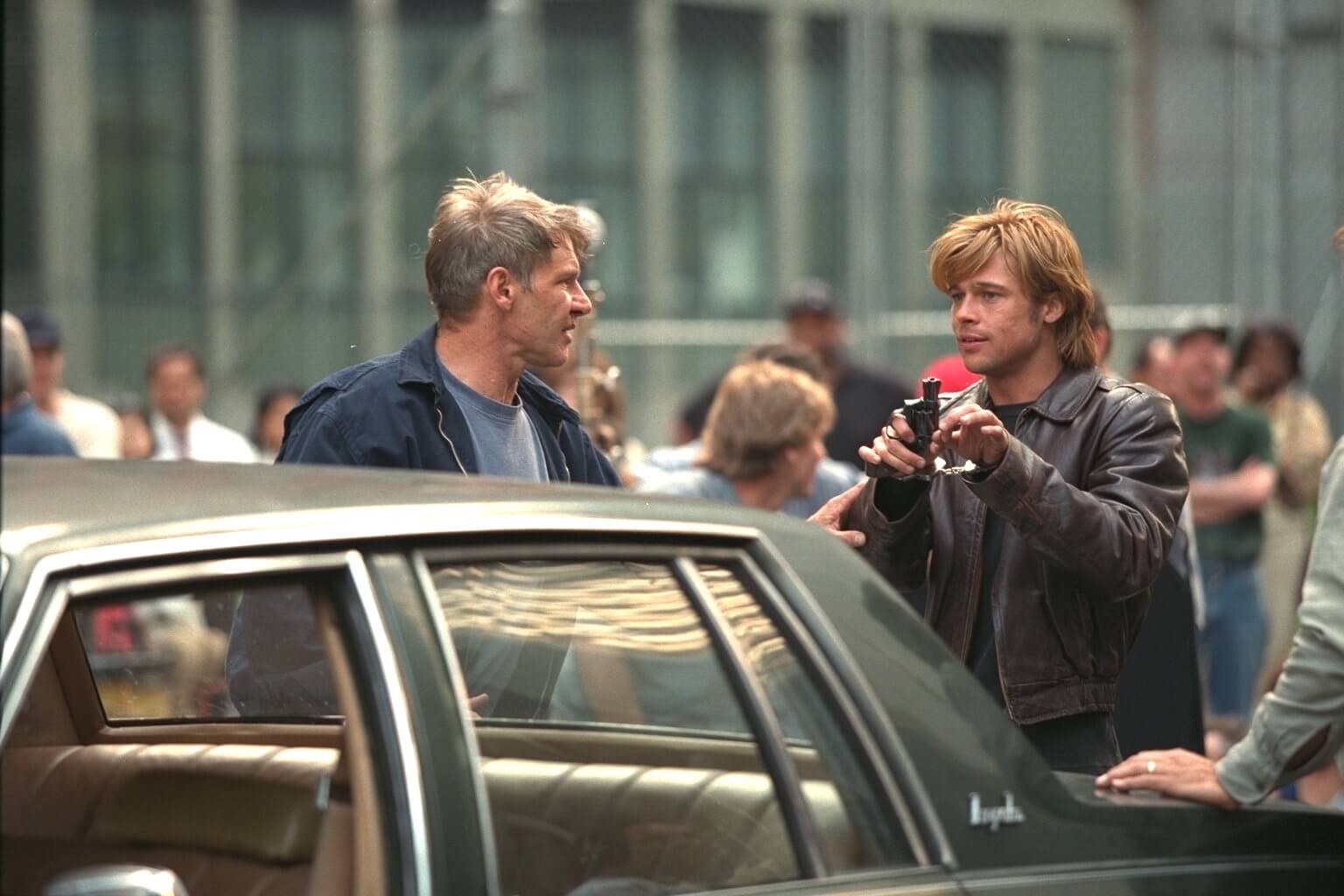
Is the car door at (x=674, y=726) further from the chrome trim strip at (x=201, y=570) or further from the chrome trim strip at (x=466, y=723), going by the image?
the chrome trim strip at (x=201, y=570)

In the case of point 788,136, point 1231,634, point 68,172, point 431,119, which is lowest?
point 1231,634

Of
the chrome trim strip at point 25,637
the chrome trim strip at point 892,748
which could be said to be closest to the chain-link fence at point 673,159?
the chrome trim strip at point 892,748

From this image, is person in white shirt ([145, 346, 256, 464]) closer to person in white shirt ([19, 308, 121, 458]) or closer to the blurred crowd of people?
the blurred crowd of people

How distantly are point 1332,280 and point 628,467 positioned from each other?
598cm

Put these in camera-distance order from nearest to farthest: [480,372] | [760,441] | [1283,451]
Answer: [480,372] < [760,441] < [1283,451]

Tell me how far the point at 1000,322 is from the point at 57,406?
6848 mm

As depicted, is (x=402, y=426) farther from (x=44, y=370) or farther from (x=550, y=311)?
(x=44, y=370)

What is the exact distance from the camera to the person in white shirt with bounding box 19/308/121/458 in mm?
9945

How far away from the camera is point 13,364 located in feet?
24.4

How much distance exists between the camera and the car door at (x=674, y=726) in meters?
2.83

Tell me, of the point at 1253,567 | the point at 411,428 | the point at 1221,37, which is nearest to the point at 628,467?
the point at 1253,567

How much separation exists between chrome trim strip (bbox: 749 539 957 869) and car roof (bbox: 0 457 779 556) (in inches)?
7.6

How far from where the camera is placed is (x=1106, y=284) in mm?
12922

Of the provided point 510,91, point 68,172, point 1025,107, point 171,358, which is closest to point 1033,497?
point 510,91
